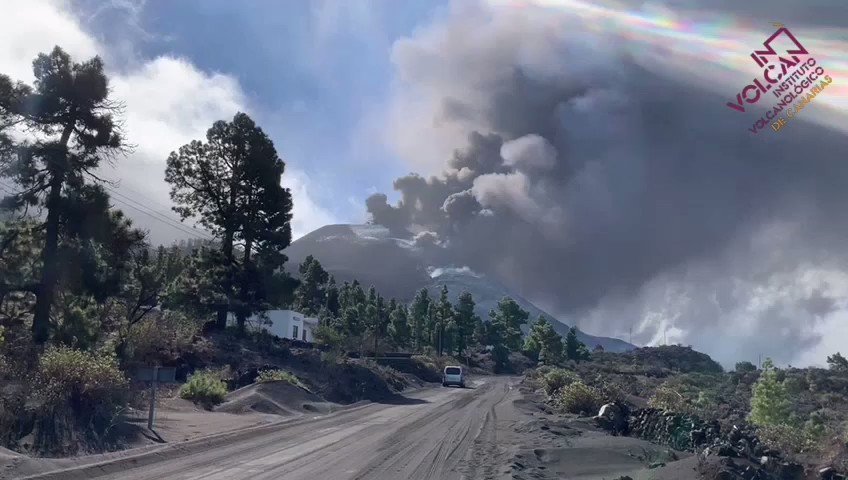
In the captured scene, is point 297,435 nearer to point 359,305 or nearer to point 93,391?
Result: point 93,391

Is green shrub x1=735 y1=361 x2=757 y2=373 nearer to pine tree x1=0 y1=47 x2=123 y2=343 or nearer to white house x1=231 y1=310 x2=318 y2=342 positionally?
white house x1=231 y1=310 x2=318 y2=342

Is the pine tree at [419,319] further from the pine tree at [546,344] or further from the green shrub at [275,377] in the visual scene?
the green shrub at [275,377]

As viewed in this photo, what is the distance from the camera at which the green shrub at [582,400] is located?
1174 inches

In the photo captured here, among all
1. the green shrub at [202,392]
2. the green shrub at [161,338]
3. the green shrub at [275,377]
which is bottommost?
the green shrub at [202,392]

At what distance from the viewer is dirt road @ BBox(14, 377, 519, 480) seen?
14.3m

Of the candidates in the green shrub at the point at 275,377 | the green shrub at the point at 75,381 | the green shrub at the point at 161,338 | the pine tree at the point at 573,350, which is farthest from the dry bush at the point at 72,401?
the pine tree at the point at 573,350

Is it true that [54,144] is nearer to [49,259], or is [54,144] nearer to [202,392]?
[49,259]

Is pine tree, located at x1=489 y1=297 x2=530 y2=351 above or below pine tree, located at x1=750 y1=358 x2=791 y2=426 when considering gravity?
above

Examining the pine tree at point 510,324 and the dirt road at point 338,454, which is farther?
the pine tree at point 510,324

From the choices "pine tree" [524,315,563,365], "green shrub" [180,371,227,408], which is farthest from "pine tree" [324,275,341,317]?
"green shrub" [180,371,227,408]

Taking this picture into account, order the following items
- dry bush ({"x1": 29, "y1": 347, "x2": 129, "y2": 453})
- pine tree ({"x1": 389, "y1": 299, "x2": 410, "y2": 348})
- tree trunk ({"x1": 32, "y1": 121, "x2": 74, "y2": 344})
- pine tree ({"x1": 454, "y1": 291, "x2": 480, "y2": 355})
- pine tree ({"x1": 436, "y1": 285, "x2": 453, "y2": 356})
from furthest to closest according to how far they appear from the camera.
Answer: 1. pine tree ({"x1": 454, "y1": 291, "x2": 480, "y2": 355})
2. pine tree ({"x1": 436, "y1": 285, "x2": 453, "y2": 356})
3. pine tree ({"x1": 389, "y1": 299, "x2": 410, "y2": 348})
4. tree trunk ({"x1": 32, "y1": 121, "x2": 74, "y2": 344})
5. dry bush ({"x1": 29, "y1": 347, "x2": 129, "y2": 453})

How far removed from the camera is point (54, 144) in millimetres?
26484

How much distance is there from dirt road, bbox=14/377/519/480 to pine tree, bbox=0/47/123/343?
431 inches

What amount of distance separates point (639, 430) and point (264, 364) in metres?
26.2
